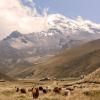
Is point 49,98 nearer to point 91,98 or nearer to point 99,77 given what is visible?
point 91,98

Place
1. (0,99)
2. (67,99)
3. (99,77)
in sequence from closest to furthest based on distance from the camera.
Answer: (67,99) < (0,99) < (99,77)

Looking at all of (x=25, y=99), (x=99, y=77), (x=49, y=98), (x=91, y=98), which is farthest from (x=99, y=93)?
(x=99, y=77)

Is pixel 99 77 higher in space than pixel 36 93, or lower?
higher

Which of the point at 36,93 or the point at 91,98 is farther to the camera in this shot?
the point at 36,93

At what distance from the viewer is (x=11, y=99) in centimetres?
3478

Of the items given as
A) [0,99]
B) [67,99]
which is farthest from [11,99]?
[67,99]

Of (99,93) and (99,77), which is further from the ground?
(99,77)

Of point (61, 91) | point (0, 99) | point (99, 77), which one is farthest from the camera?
point (99, 77)

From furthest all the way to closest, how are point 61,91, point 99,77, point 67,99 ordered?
point 99,77, point 61,91, point 67,99

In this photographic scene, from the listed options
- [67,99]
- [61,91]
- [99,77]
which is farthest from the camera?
[99,77]

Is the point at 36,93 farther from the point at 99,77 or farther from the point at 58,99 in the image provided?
the point at 99,77

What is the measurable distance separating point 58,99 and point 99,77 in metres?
47.9

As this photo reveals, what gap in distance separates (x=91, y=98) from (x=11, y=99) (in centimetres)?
828

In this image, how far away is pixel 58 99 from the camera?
32375mm
